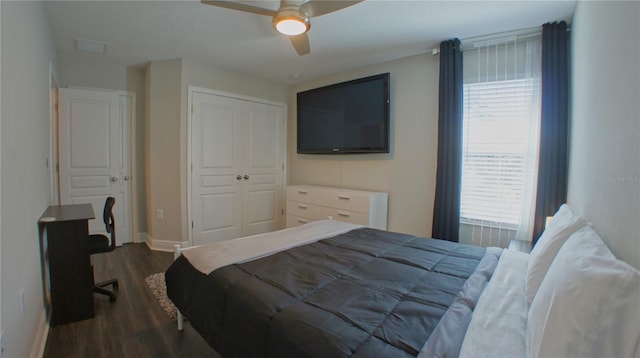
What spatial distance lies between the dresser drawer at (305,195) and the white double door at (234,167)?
0.58 m

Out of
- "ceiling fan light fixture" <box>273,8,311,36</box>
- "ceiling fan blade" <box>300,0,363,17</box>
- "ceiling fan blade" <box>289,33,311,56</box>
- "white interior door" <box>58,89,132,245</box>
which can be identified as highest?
"ceiling fan blade" <box>300,0,363,17</box>

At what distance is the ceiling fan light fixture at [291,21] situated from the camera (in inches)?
75.8

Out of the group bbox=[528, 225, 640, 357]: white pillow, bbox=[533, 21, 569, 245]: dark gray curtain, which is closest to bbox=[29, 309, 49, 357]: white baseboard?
bbox=[528, 225, 640, 357]: white pillow

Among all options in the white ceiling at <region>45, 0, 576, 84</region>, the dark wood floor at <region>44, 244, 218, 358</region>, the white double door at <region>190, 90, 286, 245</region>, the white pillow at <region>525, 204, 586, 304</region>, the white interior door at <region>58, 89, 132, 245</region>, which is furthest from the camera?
the white double door at <region>190, 90, 286, 245</region>

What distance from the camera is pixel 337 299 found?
121cm

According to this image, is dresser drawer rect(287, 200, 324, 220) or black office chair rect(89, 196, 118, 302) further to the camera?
dresser drawer rect(287, 200, 324, 220)

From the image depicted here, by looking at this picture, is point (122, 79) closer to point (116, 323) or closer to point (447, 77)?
point (116, 323)

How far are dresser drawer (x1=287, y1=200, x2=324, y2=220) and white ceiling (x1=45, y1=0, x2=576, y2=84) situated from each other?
1.87 m

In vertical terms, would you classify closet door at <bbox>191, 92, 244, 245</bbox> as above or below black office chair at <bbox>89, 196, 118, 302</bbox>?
above

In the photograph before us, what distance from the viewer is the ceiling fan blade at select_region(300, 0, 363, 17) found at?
190 centimetres

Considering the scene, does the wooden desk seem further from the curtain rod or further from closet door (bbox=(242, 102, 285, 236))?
the curtain rod

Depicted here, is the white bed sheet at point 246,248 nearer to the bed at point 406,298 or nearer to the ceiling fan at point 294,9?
the bed at point 406,298

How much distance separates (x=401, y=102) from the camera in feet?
11.3

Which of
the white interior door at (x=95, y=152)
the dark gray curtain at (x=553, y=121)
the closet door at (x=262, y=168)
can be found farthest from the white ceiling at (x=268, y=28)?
the closet door at (x=262, y=168)
